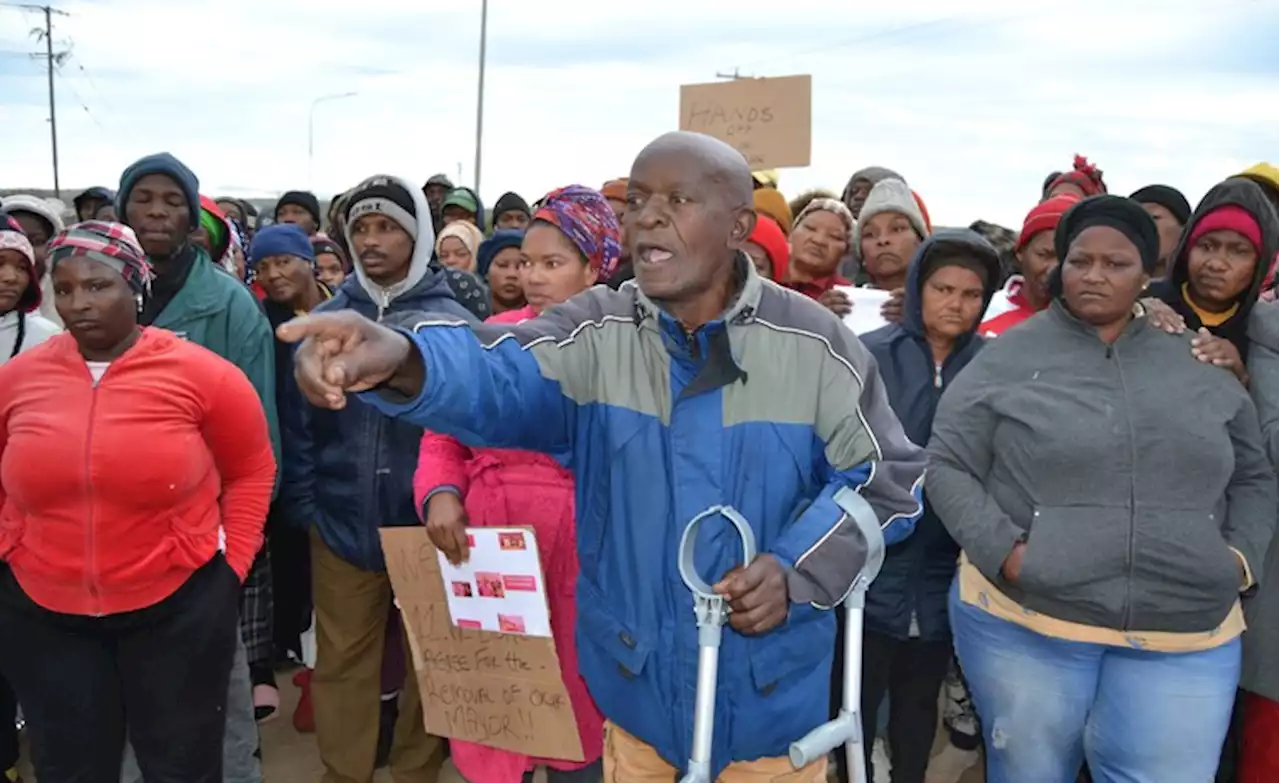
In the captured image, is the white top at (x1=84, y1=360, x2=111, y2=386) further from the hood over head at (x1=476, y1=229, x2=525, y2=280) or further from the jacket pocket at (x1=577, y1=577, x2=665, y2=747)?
the hood over head at (x1=476, y1=229, x2=525, y2=280)

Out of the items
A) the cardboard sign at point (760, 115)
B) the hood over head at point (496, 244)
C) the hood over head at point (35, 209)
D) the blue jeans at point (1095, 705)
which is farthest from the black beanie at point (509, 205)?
the blue jeans at point (1095, 705)

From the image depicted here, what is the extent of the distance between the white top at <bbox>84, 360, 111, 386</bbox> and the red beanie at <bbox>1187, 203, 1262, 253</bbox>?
11.2 ft

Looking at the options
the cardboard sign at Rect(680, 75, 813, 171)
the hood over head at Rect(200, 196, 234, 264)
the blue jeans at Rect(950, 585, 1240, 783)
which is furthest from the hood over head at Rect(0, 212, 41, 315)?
the cardboard sign at Rect(680, 75, 813, 171)

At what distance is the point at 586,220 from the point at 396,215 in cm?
75

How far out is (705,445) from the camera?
1.97 meters

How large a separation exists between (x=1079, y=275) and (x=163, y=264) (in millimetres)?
3249

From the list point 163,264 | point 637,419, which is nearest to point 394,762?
point 163,264

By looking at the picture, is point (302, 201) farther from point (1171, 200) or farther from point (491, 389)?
point (491, 389)

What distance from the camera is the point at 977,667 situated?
3.05 metres

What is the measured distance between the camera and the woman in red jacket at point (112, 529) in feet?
9.19

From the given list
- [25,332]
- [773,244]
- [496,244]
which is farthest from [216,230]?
[773,244]

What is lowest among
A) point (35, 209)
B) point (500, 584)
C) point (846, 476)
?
point (500, 584)

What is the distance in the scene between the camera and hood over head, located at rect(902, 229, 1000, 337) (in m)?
3.50

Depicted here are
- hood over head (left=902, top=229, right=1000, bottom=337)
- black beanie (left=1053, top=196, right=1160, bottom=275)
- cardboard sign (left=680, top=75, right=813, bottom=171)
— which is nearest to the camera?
black beanie (left=1053, top=196, right=1160, bottom=275)
